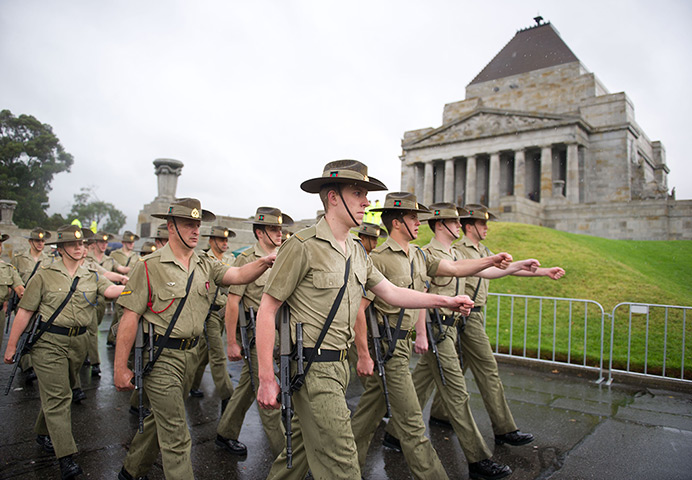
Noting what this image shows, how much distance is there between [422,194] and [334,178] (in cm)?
4340

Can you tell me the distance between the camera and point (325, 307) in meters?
3.18

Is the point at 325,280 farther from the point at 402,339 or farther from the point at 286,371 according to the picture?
the point at 402,339

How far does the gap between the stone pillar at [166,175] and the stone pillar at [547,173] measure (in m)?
28.4

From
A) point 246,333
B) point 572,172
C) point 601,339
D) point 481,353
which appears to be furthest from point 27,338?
point 572,172

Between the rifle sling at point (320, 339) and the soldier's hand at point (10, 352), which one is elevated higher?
the rifle sling at point (320, 339)

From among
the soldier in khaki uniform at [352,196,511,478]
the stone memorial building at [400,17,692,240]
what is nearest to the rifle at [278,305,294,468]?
the soldier in khaki uniform at [352,196,511,478]

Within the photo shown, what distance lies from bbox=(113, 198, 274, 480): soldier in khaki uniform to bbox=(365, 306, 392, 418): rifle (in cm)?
107

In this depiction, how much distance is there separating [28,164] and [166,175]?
2727 centimetres

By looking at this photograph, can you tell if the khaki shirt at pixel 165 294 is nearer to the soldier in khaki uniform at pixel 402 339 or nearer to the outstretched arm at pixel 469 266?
the soldier in khaki uniform at pixel 402 339

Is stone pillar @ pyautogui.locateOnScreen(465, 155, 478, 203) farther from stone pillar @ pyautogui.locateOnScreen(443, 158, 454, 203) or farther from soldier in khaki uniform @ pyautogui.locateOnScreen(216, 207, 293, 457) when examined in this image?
soldier in khaki uniform @ pyautogui.locateOnScreen(216, 207, 293, 457)

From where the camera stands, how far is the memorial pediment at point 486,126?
38.3 m

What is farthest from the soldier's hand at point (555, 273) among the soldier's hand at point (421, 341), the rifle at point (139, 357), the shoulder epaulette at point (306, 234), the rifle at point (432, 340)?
the rifle at point (139, 357)

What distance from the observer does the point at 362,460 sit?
4484 millimetres

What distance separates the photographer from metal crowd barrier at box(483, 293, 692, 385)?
812cm
